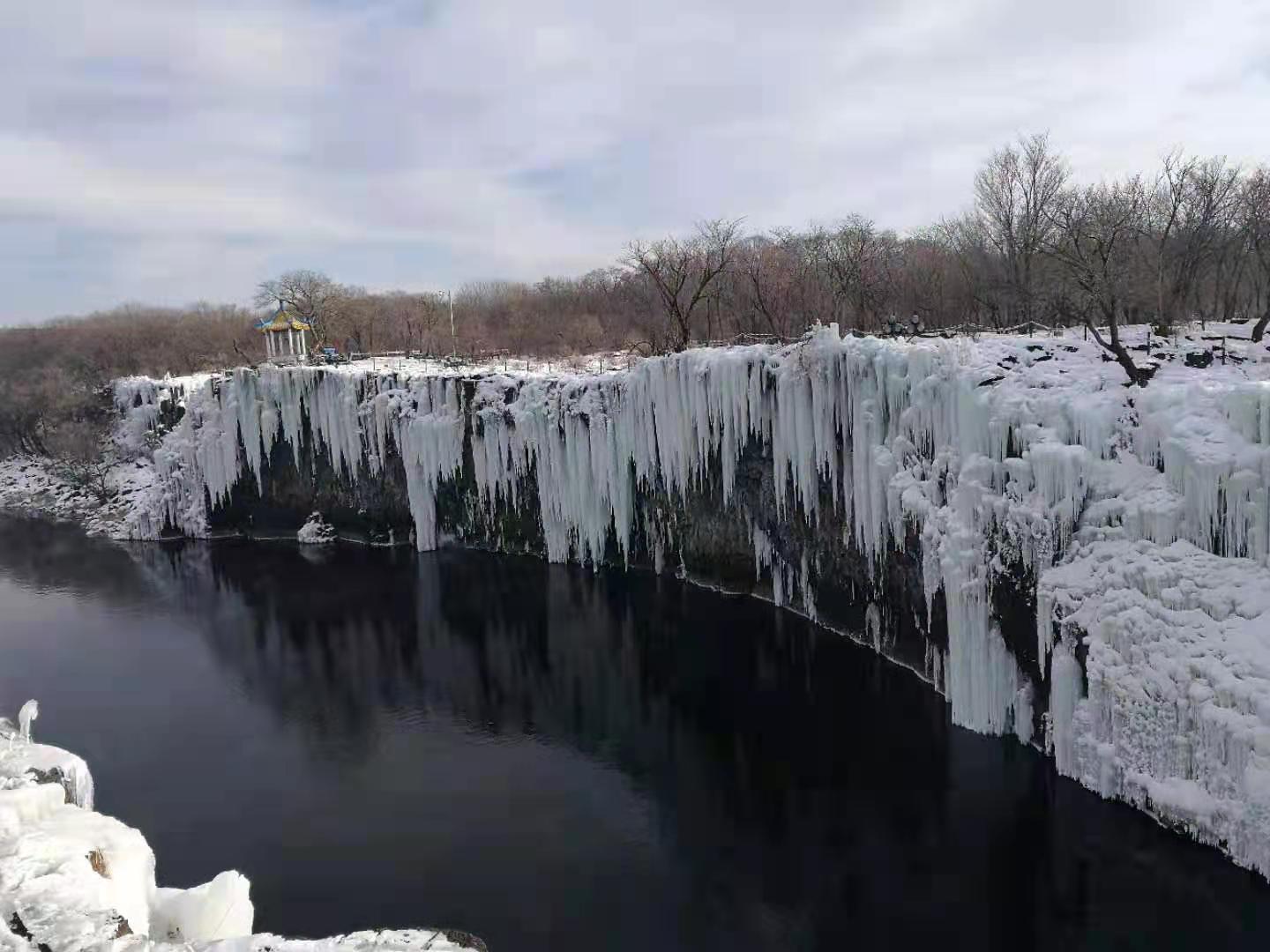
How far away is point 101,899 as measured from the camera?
17.0ft

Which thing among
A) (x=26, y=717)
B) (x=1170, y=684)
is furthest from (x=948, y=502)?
(x=26, y=717)

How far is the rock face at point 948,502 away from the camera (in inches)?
393

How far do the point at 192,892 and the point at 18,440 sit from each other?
50523mm

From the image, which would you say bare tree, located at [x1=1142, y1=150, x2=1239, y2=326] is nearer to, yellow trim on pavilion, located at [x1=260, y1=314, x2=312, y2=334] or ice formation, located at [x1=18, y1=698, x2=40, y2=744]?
ice formation, located at [x1=18, y1=698, x2=40, y2=744]

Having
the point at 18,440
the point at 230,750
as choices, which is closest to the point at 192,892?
the point at 230,750

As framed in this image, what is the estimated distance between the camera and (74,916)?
4.90 m

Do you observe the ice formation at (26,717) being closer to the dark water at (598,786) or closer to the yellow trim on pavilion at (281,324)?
the dark water at (598,786)

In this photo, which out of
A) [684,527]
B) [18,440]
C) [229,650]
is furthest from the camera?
[18,440]

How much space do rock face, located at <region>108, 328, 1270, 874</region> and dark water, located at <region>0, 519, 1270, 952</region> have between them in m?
1.02

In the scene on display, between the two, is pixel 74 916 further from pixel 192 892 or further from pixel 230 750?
pixel 230 750

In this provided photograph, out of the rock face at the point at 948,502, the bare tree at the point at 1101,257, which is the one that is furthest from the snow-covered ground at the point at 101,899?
the bare tree at the point at 1101,257

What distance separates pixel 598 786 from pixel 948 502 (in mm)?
7048

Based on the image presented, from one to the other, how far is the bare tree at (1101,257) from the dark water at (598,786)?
263 inches

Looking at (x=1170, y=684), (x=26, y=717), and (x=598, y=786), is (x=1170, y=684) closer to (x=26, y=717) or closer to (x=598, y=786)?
(x=598, y=786)
